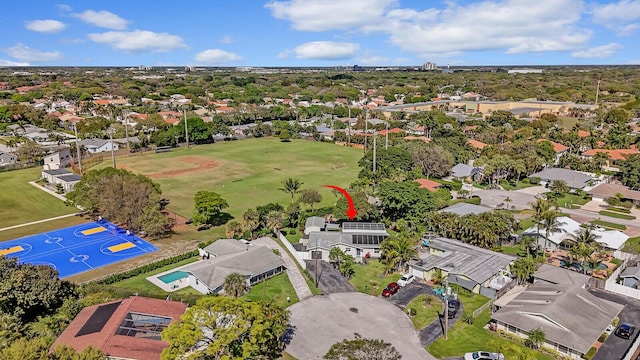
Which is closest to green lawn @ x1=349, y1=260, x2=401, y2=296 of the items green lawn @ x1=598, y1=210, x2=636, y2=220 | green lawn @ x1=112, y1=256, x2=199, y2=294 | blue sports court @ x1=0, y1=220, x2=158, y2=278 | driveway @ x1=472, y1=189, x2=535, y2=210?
green lawn @ x1=112, y1=256, x2=199, y2=294

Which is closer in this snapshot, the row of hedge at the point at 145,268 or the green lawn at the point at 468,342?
the green lawn at the point at 468,342

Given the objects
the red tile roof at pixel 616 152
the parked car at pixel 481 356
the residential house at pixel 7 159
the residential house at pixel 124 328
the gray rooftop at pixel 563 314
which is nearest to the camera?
the residential house at pixel 124 328

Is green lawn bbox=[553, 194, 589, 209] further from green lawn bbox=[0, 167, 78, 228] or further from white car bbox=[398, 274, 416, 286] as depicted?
green lawn bbox=[0, 167, 78, 228]

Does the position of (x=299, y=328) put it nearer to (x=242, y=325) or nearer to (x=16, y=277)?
(x=242, y=325)

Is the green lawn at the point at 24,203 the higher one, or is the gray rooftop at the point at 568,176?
the gray rooftop at the point at 568,176

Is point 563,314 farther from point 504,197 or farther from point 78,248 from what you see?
point 78,248

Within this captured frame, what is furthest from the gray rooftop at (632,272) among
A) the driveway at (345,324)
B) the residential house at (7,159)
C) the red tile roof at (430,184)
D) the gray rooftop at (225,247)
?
the residential house at (7,159)

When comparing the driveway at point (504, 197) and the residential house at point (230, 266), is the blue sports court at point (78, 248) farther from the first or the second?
the driveway at point (504, 197)
